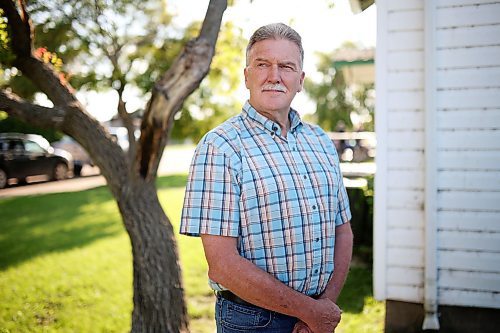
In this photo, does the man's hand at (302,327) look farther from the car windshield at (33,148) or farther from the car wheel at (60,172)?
the car wheel at (60,172)

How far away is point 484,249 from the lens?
12.1ft

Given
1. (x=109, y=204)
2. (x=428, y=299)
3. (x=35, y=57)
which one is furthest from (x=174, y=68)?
(x=109, y=204)

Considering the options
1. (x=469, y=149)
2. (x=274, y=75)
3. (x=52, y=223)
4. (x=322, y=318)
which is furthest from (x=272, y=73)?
(x=52, y=223)

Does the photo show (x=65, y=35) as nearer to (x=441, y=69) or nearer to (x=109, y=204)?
(x=441, y=69)

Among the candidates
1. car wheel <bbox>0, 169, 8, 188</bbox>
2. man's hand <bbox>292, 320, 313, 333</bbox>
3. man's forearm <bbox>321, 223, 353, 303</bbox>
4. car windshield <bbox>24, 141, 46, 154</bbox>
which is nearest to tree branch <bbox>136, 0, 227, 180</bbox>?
man's forearm <bbox>321, 223, 353, 303</bbox>

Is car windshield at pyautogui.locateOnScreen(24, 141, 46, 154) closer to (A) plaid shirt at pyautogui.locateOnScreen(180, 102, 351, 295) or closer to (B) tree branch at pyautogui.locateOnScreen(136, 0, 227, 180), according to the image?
(B) tree branch at pyautogui.locateOnScreen(136, 0, 227, 180)

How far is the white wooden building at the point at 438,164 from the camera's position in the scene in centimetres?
363

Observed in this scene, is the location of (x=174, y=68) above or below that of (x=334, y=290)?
above

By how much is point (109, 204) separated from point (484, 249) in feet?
32.6

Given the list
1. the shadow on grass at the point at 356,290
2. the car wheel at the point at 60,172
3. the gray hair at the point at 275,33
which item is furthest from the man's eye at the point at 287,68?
the car wheel at the point at 60,172

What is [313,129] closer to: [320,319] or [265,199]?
[265,199]

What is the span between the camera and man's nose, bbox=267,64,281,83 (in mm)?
1872

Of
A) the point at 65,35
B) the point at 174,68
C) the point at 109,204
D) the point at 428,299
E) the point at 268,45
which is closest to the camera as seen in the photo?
the point at 268,45

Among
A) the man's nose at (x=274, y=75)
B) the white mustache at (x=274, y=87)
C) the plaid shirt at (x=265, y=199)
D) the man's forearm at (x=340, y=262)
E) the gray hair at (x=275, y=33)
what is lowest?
the man's forearm at (x=340, y=262)
